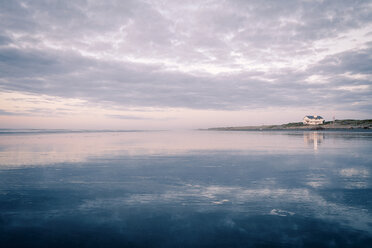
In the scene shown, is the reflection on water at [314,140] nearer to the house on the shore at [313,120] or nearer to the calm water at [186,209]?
the calm water at [186,209]

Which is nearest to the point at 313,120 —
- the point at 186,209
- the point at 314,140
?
the point at 314,140

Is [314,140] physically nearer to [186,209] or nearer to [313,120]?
[186,209]

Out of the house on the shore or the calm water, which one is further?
the house on the shore

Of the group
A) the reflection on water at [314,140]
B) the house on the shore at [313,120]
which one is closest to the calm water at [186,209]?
the reflection on water at [314,140]

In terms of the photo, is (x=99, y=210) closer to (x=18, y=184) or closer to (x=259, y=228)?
(x=259, y=228)

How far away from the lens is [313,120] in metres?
143

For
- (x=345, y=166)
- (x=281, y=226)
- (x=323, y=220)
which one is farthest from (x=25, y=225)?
(x=345, y=166)

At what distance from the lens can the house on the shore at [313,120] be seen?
14166 cm

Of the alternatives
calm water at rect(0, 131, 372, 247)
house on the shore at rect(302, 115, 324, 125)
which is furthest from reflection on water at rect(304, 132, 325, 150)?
house on the shore at rect(302, 115, 324, 125)

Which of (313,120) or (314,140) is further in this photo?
(313,120)

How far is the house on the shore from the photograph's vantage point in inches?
5577

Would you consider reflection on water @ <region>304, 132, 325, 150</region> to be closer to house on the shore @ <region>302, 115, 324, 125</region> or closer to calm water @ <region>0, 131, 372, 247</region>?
calm water @ <region>0, 131, 372, 247</region>

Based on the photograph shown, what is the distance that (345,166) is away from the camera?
1277cm

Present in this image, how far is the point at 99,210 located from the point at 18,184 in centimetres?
483
